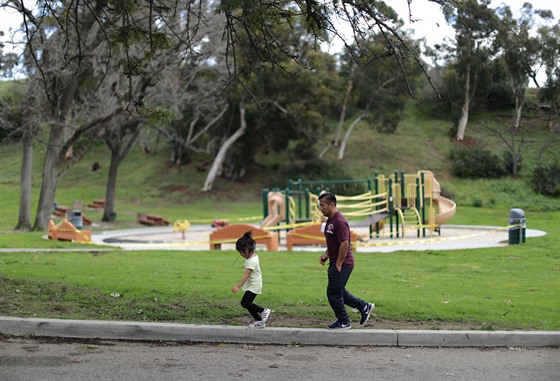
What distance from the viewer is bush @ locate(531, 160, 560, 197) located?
33.9m

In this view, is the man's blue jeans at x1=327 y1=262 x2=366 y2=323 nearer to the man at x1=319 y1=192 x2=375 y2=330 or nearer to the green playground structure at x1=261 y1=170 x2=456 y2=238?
the man at x1=319 y1=192 x2=375 y2=330

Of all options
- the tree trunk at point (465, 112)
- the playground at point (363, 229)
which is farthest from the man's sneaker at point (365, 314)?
the tree trunk at point (465, 112)

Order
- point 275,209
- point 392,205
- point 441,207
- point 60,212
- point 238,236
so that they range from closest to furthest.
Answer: point 238,236, point 392,205, point 275,209, point 441,207, point 60,212

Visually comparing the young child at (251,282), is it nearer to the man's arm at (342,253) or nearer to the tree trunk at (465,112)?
the man's arm at (342,253)

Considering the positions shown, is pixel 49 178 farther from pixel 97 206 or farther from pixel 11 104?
pixel 97 206

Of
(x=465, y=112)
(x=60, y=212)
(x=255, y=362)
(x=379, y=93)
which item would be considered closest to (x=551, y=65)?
(x=465, y=112)

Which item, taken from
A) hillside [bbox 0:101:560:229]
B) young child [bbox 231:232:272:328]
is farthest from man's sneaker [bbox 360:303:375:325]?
hillside [bbox 0:101:560:229]

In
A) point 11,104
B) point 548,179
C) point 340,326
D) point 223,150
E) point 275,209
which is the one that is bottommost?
point 340,326

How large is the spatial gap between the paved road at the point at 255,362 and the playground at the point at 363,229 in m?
11.7

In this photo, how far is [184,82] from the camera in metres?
33.5

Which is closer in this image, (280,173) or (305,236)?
(305,236)

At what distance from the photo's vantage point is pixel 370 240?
25266 mm

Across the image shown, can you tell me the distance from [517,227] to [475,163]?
29346 millimetres

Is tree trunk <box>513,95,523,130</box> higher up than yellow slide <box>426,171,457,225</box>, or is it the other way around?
tree trunk <box>513,95,523,130</box>
